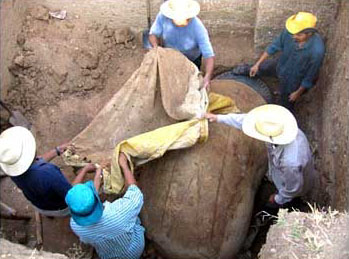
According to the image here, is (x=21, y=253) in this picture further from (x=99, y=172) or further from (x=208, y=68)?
(x=208, y=68)

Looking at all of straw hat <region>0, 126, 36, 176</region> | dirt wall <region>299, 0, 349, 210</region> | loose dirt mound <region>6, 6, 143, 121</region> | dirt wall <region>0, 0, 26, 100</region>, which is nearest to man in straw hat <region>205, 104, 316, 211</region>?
dirt wall <region>299, 0, 349, 210</region>

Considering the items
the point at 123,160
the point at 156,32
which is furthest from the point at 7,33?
the point at 123,160

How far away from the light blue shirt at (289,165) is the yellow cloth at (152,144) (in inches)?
10.0

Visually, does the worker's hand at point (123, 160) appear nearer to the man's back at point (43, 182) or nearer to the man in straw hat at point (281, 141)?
the man's back at point (43, 182)

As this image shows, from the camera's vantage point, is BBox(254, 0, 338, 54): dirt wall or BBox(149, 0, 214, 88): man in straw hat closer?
BBox(149, 0, 214, 88): man in straw hat

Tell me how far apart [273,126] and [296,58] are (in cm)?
127

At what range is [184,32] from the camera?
491cm

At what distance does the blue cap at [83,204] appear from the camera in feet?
11.6

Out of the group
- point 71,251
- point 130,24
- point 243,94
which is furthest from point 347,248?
point 130,24

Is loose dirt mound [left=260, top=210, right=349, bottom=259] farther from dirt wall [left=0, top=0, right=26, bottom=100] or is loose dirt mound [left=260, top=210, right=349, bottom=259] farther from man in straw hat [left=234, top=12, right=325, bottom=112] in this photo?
dirt wall [left=0, top=0, right=26, bottom=100]

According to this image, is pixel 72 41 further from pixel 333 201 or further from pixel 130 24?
pixel 333 201

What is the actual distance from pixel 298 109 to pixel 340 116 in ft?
3.37

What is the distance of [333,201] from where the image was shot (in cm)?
469

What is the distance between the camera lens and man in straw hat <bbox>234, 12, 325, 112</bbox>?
4837 millimetres
